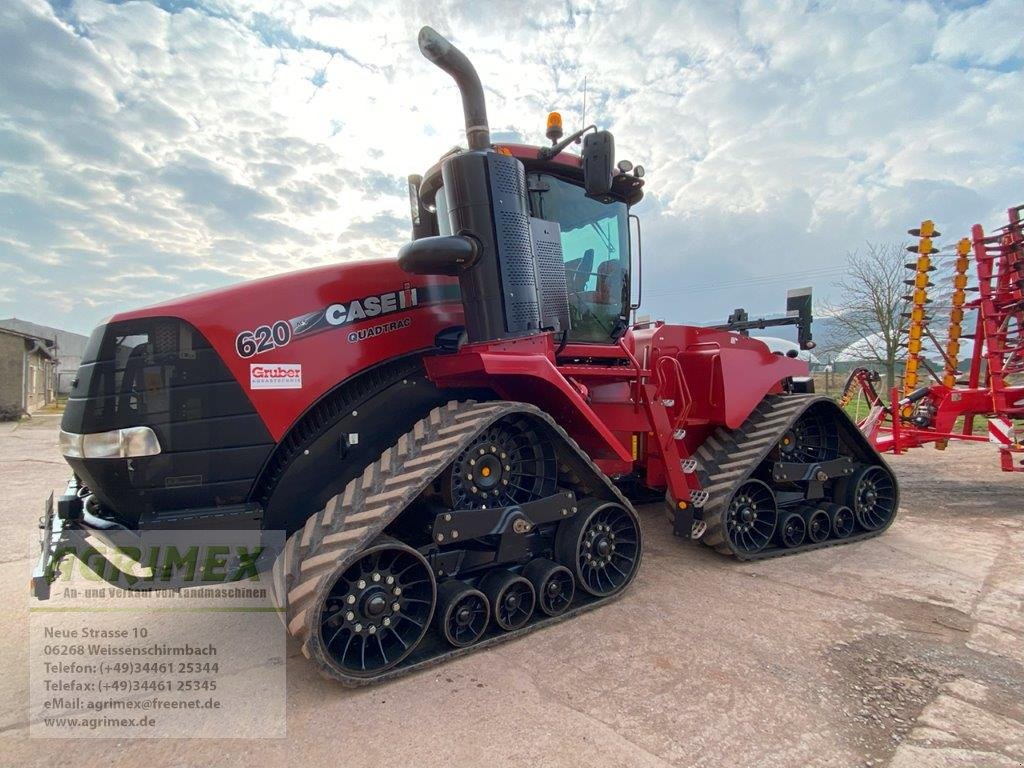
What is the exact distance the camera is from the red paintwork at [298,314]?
296 centimetres

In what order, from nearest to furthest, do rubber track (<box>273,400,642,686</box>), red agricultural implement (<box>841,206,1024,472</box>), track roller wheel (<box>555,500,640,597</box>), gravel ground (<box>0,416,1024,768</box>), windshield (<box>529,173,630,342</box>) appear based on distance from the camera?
gravel ground (<box>0,416,1024,768</box>)
rubber track (<box>273,400,642,686</box>)
track roller wheel (<box>555,500,640,597</box>)
windshield (<box>529,173,630,342</box>)
red agricultural implement (<box>841,206,1024,472</box>)

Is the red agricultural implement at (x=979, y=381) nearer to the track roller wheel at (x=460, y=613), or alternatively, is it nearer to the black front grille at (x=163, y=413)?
the track roller wheel at (x=460, y=613)

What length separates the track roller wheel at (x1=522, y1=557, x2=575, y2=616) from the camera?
11.6ft

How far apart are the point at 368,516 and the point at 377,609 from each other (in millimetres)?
463

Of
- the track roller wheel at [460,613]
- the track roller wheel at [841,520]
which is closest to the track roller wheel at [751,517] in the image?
the track roller wheel at [841,520]

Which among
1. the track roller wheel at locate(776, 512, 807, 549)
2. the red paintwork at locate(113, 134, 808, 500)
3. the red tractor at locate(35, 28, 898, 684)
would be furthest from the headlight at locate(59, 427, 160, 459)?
the track roller wheel at locate(776, 512, 807, 549)

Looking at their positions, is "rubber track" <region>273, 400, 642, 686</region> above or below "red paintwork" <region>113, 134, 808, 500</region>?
below

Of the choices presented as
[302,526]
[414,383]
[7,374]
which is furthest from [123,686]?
[7,374]

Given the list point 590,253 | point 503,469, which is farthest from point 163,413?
point 590,253

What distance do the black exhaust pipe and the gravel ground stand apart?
2.96 metres

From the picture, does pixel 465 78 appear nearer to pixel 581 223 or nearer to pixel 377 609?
pixel 581 223

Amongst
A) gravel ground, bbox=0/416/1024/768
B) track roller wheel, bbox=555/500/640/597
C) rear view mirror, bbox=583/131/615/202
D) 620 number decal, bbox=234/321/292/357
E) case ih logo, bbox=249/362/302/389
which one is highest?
rear view mirror, bbox=583/131/615/202

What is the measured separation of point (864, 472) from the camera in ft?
18.6

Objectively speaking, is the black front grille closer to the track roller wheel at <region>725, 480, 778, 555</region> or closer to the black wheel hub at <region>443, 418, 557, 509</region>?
the black wheel hub at <region>443, 418, 557, 509</region>
